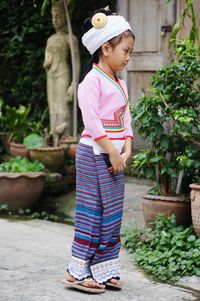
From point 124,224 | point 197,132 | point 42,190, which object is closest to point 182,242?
point 197,132

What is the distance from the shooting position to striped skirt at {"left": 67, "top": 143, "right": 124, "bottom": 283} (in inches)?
144

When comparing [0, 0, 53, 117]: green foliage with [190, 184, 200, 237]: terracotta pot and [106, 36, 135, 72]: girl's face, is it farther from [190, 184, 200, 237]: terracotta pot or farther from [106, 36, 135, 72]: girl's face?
[106, 36, 135, 72]: girl's face

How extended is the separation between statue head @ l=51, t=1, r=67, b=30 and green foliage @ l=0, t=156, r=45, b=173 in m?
1.55

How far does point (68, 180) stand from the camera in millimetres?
6887

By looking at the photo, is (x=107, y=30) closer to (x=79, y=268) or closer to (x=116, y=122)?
(x=116, y=122)

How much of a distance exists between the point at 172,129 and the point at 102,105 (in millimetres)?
1418

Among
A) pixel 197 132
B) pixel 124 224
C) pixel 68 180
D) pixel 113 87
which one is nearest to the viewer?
pixel 113 87

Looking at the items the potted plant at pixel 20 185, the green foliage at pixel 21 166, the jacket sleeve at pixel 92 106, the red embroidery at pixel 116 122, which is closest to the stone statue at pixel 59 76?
the green foliage at pixel 21 166

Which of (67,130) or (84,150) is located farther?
(67,130)

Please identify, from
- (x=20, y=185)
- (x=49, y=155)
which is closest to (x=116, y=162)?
(x=20, y=185)

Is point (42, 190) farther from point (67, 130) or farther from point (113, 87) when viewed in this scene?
point (113, 87)

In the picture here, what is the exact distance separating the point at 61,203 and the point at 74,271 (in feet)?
8.99

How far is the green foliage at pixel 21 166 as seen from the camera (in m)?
6.27

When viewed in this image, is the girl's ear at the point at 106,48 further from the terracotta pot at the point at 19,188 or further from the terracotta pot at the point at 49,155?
the terracotta pot at the point at 49,155
